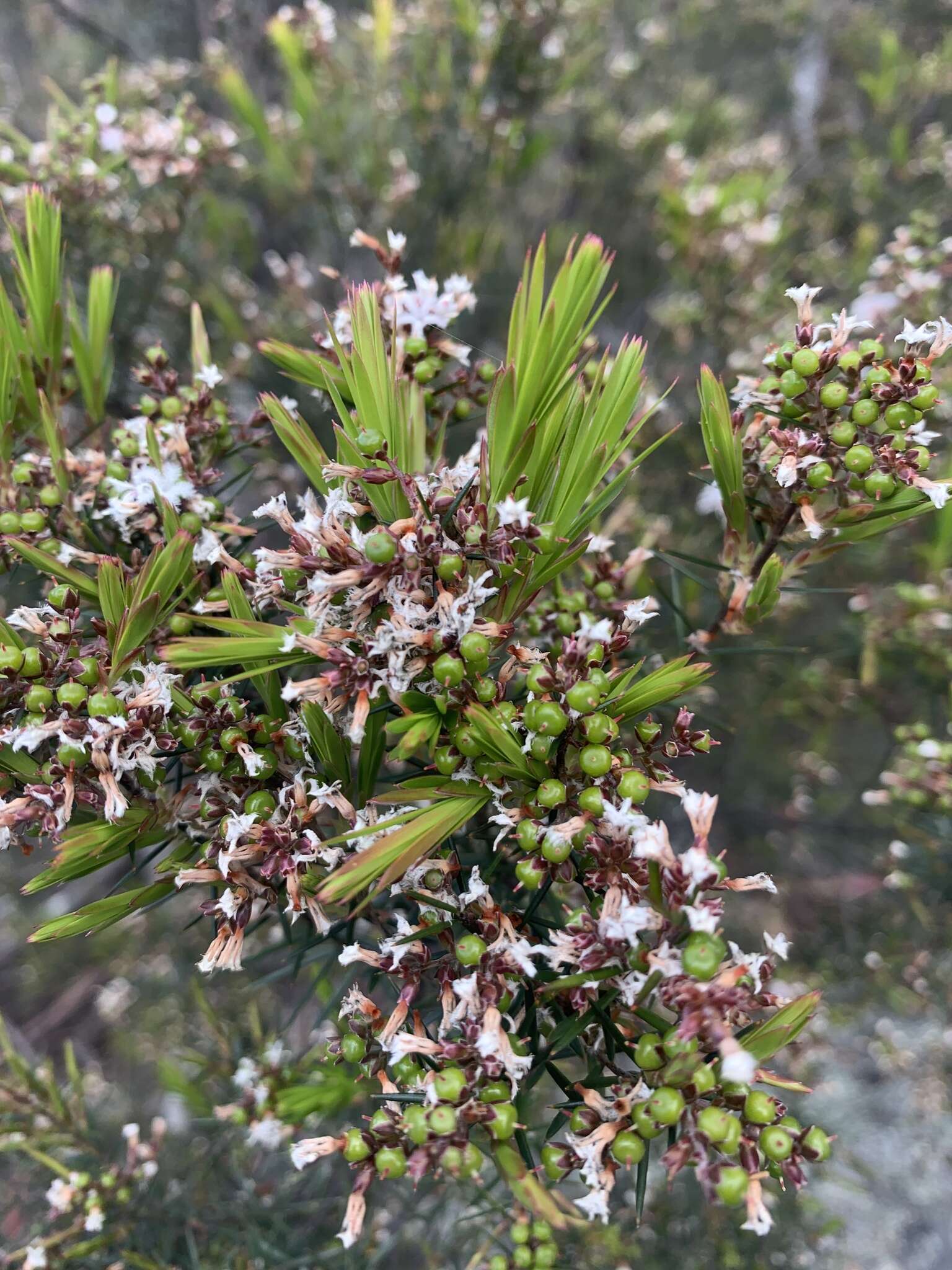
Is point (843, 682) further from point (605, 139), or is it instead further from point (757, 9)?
point (757, 9)

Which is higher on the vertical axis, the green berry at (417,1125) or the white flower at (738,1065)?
A: the white flower at (738,1065)

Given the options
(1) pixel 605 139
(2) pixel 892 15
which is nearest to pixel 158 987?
(1) pixel 605 139

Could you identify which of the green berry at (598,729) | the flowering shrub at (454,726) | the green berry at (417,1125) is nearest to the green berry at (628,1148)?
the flowering shrub at (454,726)

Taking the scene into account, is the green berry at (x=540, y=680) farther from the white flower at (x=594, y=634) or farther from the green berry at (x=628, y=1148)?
the green berry at (x=628, y=1148)

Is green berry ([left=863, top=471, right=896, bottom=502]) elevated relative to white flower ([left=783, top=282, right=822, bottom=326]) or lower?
lower

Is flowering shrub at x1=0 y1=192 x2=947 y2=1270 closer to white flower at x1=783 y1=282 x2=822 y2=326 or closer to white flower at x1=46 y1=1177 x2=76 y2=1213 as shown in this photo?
white flower at x1=783 y1=282 x2=822 y2=326

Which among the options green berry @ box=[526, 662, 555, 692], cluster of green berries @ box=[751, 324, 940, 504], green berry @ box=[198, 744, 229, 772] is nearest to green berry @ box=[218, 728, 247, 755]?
green berry @ box=[198, 744, 229, 772]

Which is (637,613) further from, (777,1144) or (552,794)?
(777,1144)
